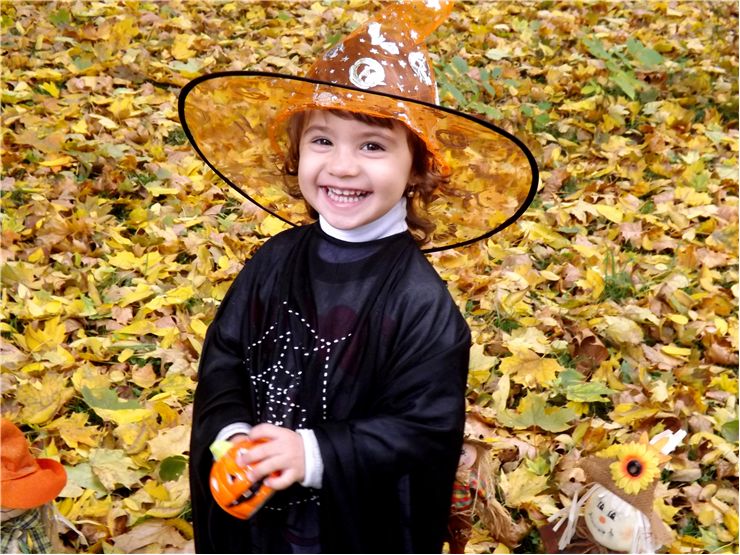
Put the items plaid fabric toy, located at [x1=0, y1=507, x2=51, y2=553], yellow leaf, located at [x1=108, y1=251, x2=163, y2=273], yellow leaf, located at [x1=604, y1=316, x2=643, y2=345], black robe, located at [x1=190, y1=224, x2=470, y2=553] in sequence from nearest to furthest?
black robe, located at [x1=190, y1=224, x2=470, y2=553] < plaid fabric toy, located at [x1=0, y1=507, x2=51, y2=553] < yellow leaf, located at [x1=604, y1=316, x2=643, y2=345] < yellow leaf, located at [x1=108, y1=251, x2=163, y2=273]

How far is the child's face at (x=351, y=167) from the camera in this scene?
1820 mm

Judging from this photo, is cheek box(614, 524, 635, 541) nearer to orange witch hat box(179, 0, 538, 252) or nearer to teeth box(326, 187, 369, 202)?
orange witch hat box(179, 0, 538, 252)

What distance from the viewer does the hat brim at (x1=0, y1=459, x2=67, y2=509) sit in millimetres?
2160

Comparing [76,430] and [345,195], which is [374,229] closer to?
[345,195]

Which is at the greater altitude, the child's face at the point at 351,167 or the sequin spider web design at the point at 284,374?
the child's face at the point at 351,167

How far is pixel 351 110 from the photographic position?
1.77 metres

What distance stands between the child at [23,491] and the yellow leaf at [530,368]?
6.13ft

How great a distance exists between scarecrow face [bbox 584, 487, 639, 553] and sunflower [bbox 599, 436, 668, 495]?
0.08 metres

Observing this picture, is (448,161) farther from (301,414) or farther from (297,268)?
(301,414)

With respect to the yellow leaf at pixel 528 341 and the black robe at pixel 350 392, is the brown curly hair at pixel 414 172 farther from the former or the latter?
the yellow leaf at pixel 528 341

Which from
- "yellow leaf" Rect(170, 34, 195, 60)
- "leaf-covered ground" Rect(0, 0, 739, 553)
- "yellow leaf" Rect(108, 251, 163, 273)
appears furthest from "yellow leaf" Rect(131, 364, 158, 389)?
"yellow leaf" Rect(170, 34, 195, 60)

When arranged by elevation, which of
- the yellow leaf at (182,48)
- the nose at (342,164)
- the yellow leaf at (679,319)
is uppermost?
the yellow leaf at (182,48)

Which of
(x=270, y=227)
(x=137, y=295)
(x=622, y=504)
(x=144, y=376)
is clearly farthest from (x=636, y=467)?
(x=270, y=227)

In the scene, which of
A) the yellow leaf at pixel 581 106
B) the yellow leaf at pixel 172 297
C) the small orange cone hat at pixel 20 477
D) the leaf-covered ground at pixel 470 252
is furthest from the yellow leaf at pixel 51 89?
the small orange cone hat at pixel 20 477
